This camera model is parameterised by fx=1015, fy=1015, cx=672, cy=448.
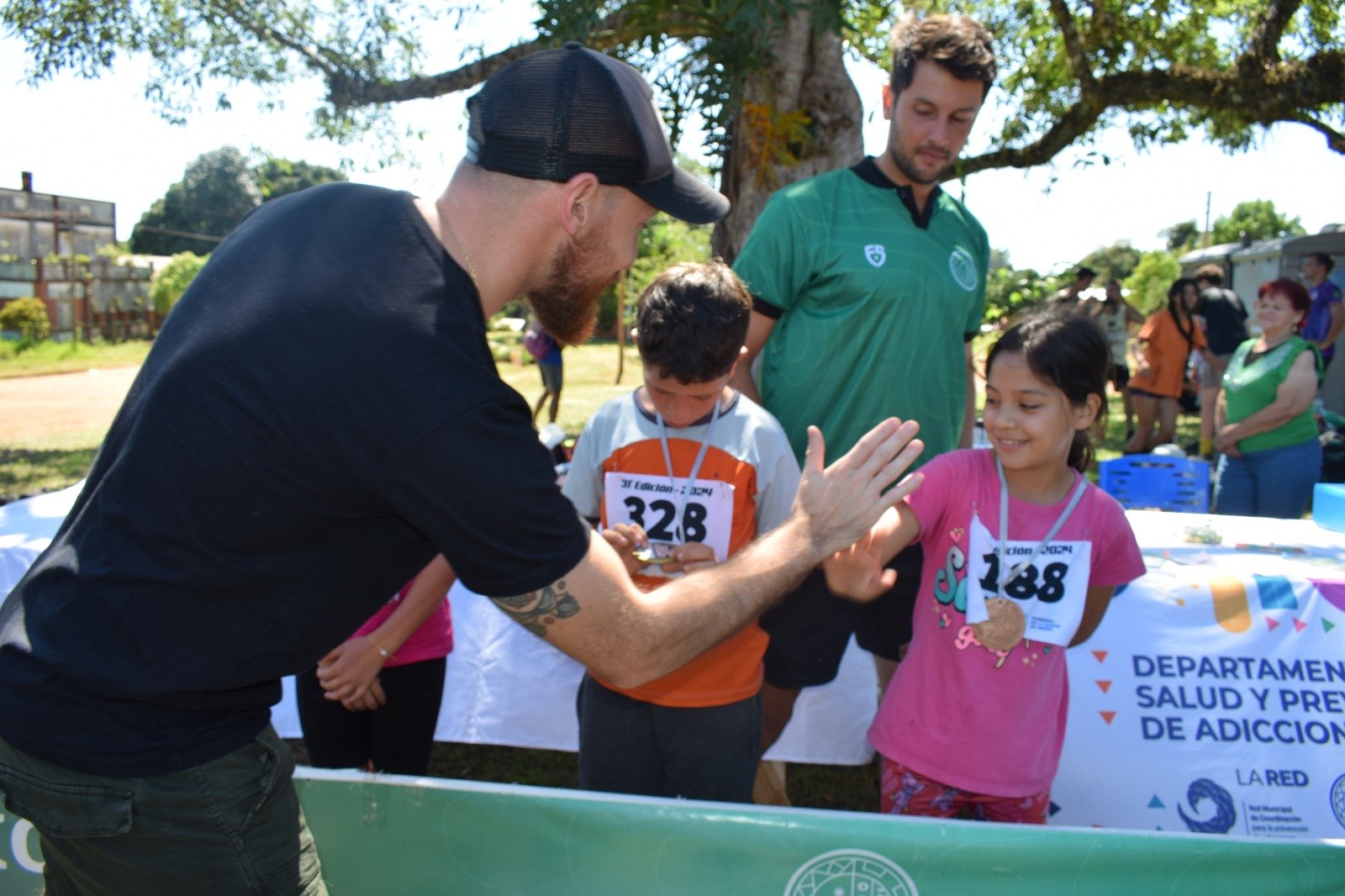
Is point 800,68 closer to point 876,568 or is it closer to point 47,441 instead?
point 876,568

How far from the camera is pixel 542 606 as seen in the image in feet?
4.98

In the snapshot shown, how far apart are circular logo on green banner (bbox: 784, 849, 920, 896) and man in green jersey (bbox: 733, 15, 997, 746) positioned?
878 mm

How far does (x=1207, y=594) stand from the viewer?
3463 millimetres

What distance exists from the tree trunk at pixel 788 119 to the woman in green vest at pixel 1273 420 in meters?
2.55

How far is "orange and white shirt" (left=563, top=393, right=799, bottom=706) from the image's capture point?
2537 mm

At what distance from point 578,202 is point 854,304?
1375 mm

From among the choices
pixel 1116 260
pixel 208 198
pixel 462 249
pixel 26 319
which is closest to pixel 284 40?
pixel 462 249

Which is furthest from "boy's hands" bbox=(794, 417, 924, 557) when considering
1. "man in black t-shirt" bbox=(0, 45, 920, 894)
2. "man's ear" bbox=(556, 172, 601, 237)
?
"man's ear" bbox=(556, 172, 601, 237)

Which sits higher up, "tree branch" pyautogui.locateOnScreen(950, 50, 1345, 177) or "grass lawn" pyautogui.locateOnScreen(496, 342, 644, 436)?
"tree branch" pyautogui.locateOnScreen(950, 50, 1345, 177)

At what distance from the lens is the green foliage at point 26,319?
988 inches

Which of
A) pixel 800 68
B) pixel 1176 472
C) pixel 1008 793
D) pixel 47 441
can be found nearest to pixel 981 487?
pixel 1008 793

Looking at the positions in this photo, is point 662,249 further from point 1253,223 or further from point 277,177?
point 1253,223

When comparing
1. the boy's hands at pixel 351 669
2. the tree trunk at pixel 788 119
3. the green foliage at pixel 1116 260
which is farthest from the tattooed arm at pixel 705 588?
the green foliage at pixel 1116 260

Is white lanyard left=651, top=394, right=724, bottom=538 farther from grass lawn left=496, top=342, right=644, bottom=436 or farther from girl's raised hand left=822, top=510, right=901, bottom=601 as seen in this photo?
grass lawn left=496, top=342, right=644, bottom=436
